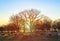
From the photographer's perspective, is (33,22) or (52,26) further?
(52,26)

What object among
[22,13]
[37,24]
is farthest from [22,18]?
[37,24]

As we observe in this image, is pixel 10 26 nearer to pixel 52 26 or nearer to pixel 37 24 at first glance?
pixel 37 24

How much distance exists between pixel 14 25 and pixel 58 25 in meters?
16.5

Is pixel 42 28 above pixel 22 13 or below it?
below

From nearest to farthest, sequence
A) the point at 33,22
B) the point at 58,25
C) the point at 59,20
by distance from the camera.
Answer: the point at 33,22 → the point at 58,25 → the point at 59,20

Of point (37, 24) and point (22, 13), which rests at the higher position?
point (22, 13)

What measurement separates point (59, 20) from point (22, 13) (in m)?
21.6

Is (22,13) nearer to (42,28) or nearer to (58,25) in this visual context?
(42,28)

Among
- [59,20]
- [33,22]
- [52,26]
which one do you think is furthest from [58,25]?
[33,22]

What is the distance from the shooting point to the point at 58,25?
2675 inches

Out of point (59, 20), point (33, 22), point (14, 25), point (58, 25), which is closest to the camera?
point (33, 22)

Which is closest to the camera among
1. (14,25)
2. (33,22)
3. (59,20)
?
(33,22)

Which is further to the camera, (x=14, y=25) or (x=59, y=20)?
(x=59, y=20)

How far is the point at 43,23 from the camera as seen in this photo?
6581cm
